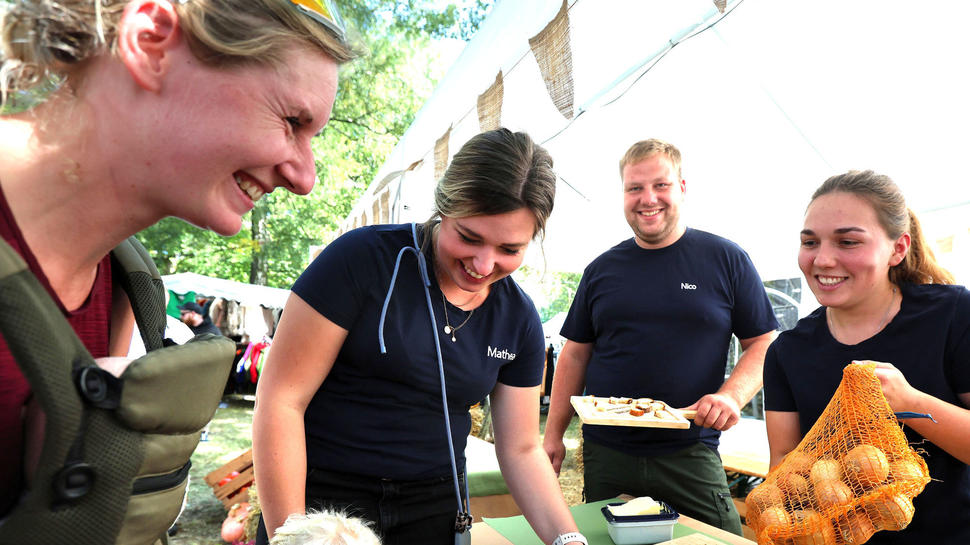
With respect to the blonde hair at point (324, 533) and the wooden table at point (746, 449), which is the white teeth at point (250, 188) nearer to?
the blonde hair at point (324, 533)

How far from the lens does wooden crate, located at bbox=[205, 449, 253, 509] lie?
5285 mm

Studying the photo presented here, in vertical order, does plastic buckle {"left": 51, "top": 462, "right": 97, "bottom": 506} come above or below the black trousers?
above

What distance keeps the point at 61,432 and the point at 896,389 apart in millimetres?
1831

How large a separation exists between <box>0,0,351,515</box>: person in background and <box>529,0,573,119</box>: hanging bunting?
211 centimetres

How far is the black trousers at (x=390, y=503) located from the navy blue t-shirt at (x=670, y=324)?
1283mm

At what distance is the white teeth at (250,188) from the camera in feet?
2.75

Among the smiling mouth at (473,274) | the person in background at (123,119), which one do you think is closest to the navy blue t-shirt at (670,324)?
the smiling mouth at (473,274)

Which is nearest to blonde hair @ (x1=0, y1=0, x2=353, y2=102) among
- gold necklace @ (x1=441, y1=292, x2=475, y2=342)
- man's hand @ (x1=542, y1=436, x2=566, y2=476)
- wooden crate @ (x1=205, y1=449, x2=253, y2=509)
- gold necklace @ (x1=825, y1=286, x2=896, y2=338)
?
gold necklace @ (x1=441, y1=292, x2=475, y2=342)

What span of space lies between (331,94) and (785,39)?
326 cm

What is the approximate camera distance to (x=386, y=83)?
66.5 feet

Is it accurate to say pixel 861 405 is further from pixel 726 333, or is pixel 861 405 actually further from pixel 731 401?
pixel 726 333

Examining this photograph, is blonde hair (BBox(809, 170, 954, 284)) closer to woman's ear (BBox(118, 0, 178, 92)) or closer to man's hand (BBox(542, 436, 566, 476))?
man's hand (BBox(542, 436, 566, 476))

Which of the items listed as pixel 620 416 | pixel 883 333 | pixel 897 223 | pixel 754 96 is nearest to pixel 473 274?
pixel 620 416

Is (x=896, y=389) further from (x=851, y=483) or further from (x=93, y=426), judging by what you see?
(x=93, y=426)
